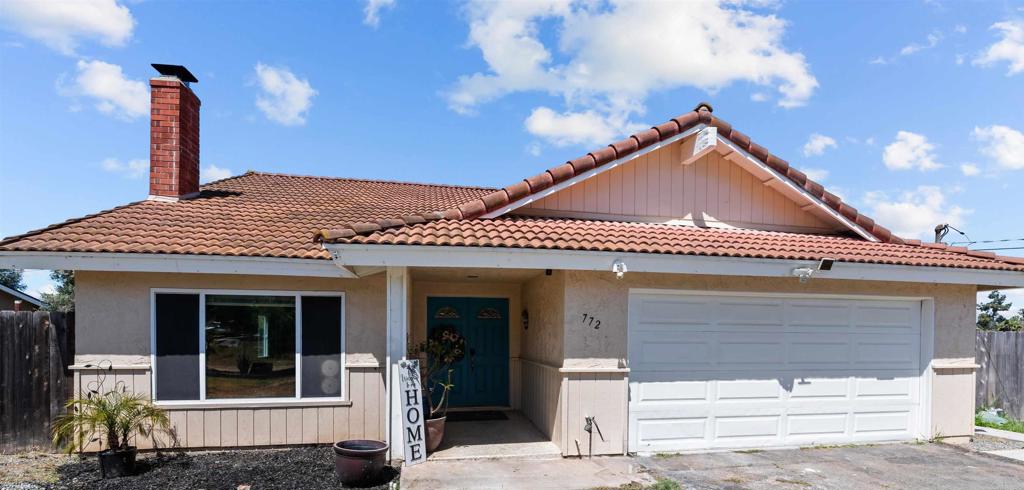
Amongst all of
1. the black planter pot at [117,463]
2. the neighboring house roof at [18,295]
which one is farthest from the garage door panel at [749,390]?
the neighboring house roof at [18,295]

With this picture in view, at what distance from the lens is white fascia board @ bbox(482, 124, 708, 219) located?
7336 millimetres

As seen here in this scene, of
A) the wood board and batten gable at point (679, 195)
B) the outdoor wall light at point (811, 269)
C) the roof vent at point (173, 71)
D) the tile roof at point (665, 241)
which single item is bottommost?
the outdoor wall light at point (811, 269)

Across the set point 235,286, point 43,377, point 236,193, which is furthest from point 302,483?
point 236,193

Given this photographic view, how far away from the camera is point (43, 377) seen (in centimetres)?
699

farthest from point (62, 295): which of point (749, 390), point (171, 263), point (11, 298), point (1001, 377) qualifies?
point (1001, 377)

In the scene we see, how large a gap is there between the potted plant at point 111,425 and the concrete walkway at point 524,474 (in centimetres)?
330

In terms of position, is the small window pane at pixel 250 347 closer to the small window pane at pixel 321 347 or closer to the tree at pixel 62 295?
the small window pane at pixel 321 347

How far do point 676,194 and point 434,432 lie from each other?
4899mm

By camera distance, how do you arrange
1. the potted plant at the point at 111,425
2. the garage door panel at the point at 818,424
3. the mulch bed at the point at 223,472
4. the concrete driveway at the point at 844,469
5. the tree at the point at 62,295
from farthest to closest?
the tree at the point at 62,295 < the garage door panel at the point at 818,424 < the potted plant at the point at 111,425 < the concrete driveway at the point at 844,469 < the mulch bed at the point at 223,472

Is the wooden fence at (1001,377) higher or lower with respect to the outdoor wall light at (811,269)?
lower

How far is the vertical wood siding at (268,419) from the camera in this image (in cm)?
692

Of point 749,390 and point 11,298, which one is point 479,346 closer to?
point 749,390

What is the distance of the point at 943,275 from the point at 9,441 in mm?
12595

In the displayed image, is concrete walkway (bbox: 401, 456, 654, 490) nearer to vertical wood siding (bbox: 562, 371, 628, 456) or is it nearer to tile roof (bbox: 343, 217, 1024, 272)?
vertical wood siding (bbox: 562, 371, 628, 456)
